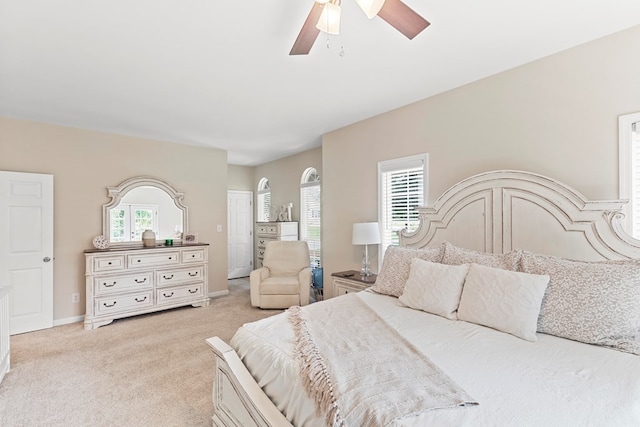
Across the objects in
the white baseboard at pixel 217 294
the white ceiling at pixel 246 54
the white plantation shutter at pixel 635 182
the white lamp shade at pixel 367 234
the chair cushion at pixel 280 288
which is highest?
the white ceiling at pixel 246 54

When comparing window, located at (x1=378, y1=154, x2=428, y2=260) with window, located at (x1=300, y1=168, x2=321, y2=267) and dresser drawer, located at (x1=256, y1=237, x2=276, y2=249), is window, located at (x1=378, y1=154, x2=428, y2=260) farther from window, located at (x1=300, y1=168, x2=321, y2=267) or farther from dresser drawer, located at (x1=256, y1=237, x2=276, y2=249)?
dresser drawer, located at (x1=256, y1=237, x2=276, y2=249)

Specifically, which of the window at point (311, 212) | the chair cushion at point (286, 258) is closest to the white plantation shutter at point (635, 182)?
the chair cushion at point (286, 258)

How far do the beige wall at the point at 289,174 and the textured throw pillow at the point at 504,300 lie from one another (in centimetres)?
385

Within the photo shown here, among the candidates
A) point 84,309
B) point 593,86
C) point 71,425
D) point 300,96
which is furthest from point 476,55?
point 84,309

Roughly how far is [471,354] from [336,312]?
34.9 inches

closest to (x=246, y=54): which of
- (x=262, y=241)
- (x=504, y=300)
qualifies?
(x=504, y=300)

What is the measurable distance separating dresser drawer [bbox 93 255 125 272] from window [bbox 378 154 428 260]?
132 inches

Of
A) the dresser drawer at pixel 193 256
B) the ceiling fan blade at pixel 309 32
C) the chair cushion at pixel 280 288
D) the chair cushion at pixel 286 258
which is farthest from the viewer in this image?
the chair cushion at pixel 286 258

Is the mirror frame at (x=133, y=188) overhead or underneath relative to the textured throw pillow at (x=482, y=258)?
overhead

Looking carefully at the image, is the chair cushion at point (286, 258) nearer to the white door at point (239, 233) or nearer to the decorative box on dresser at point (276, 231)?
the decorative box on dresser at point (276, 231)

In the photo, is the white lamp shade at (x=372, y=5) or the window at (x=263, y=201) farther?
the window at (x=263, y=201)

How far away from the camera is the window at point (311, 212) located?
571 cm

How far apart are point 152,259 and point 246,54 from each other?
3.25 m

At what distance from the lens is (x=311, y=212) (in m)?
5.84
